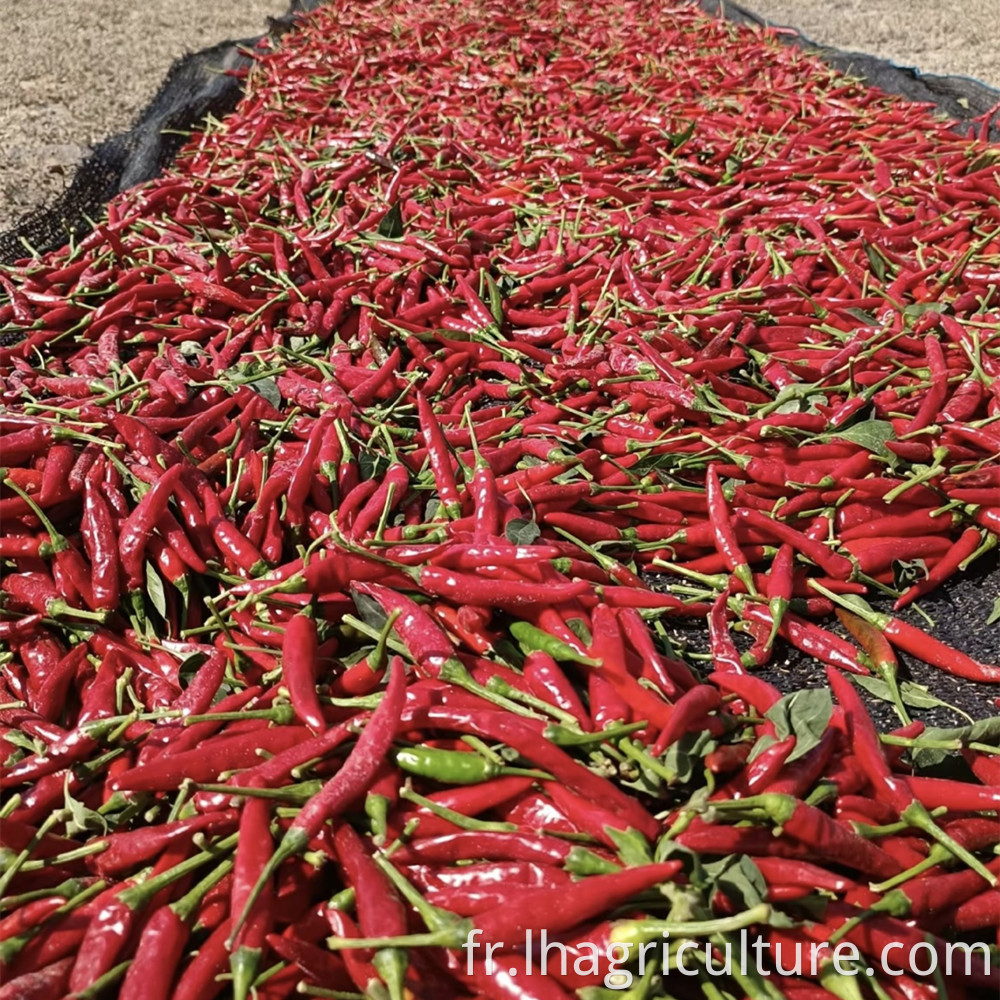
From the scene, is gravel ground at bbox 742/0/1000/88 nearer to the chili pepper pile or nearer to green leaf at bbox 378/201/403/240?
the chili pepper pile

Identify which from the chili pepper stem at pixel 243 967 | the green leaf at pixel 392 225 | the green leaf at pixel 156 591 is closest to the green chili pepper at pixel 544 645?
the chili pepper stem at pixel 243 967

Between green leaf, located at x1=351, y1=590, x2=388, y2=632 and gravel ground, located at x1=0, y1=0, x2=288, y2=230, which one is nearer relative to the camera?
green leaf, located at x1=351, y1=590, x2=388, y2=632

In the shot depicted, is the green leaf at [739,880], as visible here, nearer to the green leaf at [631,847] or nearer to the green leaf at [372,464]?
the green leaf at [631,847]

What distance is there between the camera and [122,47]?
8289mm

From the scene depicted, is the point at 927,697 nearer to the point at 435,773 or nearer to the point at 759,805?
the point at 759,805

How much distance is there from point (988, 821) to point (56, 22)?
10579 mm

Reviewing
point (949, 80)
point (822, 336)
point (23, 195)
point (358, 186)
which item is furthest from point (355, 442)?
point (949, 80)

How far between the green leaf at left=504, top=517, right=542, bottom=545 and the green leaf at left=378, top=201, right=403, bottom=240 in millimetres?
2917

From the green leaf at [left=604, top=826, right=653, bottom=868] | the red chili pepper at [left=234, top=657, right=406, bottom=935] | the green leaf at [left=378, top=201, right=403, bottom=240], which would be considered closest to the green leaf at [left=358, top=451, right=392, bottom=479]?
the red chili pepper at [left=234, top=657, right=406, bottom=935]

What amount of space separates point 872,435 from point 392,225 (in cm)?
309

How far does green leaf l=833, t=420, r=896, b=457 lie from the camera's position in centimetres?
323

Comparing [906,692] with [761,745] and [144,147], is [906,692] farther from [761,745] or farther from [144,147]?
[144,147]

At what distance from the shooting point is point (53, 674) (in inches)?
95.7

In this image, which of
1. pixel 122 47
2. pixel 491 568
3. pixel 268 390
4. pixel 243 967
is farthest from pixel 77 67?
pixel 243 967
